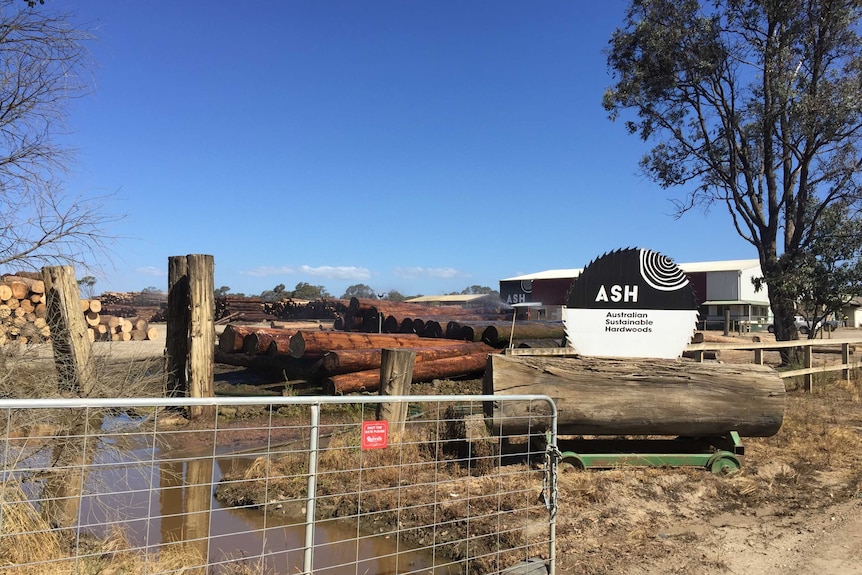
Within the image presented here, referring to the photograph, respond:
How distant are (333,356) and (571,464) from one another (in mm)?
6309

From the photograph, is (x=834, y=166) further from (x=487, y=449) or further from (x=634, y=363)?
(x=487, y=449)

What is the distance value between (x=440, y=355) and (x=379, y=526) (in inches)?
319

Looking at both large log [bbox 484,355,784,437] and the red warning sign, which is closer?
the red warning sign

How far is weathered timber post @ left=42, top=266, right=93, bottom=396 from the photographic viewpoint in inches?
237

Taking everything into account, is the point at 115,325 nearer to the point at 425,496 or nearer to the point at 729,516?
the point at 425,496

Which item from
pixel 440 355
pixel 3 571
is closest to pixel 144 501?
pixel 3 571

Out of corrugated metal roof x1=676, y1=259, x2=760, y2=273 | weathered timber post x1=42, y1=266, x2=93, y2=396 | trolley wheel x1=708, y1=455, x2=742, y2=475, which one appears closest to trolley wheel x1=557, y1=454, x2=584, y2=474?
trolley wheel x1=708, y1=455, x2=742, y2=475

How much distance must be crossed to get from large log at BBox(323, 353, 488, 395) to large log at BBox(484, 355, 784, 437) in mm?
4506

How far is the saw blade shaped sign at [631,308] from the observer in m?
7.19

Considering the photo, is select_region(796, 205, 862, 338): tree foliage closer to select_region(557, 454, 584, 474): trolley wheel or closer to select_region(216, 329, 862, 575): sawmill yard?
select_region(216, 329, 862, 575): sawmill yard

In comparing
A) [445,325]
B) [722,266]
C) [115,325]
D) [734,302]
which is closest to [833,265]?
[445,325]

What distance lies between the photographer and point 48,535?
4281mm

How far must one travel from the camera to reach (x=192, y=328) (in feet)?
31.0

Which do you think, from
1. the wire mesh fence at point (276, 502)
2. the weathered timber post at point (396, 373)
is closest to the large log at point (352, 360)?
the weathered timber post at point (396, 373)
